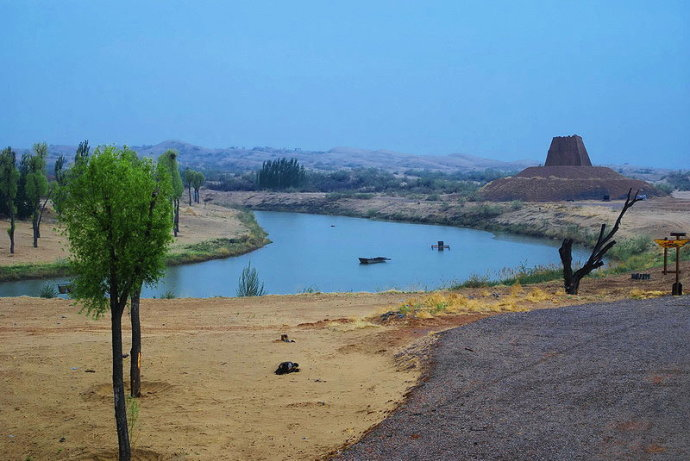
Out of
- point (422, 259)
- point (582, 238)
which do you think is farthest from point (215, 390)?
point (582, 238)

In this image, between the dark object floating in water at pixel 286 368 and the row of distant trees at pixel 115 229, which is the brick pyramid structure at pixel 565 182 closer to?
the dark object floating in water at pixel 286 368

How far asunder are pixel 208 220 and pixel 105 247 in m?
48.1

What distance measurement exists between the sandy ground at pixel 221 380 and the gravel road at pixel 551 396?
584mm

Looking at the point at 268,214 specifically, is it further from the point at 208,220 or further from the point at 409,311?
the point at 409,311

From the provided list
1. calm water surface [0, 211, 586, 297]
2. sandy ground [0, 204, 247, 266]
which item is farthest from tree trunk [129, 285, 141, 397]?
sandy ground [0, 204, 247, 266]

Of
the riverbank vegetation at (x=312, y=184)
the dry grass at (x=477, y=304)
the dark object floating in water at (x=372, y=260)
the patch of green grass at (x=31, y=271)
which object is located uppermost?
the riverbank vegetation at (x=312, y=184)

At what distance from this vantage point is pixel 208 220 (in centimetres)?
5500

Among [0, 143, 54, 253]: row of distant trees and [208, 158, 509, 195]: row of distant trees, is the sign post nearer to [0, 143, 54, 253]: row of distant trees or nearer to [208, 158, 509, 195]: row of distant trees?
[0, 143, 54, 253]: row of distant trees

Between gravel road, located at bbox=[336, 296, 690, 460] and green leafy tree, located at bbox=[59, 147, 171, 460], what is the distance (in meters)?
2.75

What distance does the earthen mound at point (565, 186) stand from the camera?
69.5 m

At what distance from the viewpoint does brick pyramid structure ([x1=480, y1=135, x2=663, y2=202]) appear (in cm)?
6969

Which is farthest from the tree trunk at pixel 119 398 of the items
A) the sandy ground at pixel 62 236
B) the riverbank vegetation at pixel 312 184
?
the riverbank vegetation at pixel 312 184

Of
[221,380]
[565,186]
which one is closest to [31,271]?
[221,380]

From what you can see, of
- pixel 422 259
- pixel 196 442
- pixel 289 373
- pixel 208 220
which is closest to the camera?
pixel 196 442
